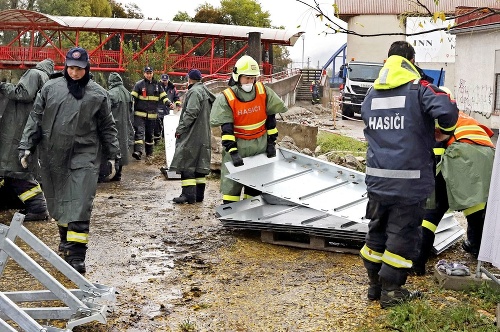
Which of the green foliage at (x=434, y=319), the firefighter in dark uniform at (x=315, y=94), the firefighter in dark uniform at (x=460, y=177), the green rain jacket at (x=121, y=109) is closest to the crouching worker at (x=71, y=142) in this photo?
the green foliage at (x=434, y=319)

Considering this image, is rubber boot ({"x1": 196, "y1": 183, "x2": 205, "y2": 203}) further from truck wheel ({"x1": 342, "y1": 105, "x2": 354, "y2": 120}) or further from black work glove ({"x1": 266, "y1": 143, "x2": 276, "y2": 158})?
truck wheel ({"x1": 342, "y1": 105, "x2": 354, "y2": 120})

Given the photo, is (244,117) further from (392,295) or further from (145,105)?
(145,105)

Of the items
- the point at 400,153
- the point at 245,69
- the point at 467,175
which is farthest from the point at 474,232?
the point at 245,69

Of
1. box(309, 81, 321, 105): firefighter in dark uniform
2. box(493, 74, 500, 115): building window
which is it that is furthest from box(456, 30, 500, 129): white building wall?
box(309, 81, 321, 105): firefighter in dark uniform

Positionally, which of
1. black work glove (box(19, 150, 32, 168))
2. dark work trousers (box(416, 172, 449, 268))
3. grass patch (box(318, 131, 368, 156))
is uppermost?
black work glove (box(19, 150, 32, 168))

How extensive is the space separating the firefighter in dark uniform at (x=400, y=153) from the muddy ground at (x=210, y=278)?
1.44ft

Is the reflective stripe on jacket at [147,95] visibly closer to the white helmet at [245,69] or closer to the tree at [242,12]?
the white helmet at [245,69]

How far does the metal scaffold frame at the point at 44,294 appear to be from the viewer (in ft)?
12.3

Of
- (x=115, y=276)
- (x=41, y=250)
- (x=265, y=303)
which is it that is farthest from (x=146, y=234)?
(x=41, y=250)

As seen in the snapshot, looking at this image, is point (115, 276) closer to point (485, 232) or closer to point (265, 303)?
point (265, 303)

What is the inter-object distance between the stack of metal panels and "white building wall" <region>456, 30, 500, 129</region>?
54.4 feet

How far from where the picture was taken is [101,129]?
6.08m

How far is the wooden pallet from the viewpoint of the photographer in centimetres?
653

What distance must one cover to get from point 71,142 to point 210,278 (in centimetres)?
164
